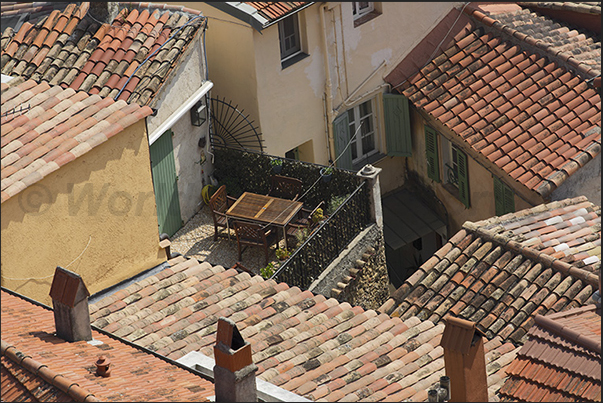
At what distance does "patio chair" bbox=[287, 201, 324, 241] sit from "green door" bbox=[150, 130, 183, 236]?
1895 millimetres

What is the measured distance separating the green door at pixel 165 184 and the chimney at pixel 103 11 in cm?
198

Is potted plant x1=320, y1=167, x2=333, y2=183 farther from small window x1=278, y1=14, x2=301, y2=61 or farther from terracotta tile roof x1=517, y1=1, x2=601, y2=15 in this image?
terracotta tile roof x1=517, y1=1, x2=601, y2=15

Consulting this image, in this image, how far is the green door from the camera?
16.2 meters

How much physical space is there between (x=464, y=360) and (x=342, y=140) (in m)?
9.82

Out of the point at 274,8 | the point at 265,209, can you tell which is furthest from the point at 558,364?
the point at 274,8

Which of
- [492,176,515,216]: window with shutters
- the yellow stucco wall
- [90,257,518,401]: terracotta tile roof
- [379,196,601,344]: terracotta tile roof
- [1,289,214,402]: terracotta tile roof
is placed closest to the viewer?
[1,289,214,402]: terracotta tile roof

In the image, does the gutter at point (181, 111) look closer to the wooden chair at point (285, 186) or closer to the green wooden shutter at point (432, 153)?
the wooden chair at point (285, 186)

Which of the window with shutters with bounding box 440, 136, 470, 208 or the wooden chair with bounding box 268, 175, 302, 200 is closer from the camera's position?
the wooden chair with bounding box 268, 175, 302, 200

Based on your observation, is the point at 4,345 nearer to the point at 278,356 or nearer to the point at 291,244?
the point at 278,356

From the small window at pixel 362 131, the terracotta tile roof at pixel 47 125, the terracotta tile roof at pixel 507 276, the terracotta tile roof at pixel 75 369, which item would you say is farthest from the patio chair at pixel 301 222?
the terracotta tile roof at pixel 75 369

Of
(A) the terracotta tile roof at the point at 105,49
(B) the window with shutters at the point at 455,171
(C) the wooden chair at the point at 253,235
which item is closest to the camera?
(A) the terracotta tile roof at the point at 105,49

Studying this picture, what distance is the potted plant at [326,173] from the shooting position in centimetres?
1708

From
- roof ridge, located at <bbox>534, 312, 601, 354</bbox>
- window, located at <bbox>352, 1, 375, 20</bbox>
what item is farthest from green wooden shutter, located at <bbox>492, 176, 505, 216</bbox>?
roof ridge, located at <bbox>534, 312, 601, 354</bbox>

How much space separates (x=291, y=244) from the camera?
1653 cm
